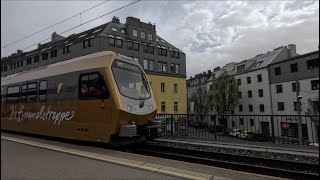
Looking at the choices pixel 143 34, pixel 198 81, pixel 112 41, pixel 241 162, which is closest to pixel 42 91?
pixel 241 162

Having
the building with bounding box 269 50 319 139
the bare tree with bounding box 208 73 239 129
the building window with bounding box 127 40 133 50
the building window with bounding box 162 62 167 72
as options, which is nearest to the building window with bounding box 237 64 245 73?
the bare tree with bounding box 208 73 239 129

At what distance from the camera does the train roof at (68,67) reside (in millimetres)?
9344

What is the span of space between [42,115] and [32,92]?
1.41 metres

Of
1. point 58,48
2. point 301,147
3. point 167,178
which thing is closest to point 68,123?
point 167,178

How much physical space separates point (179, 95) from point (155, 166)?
45916 millimetres

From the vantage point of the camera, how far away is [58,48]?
4584 centimetres

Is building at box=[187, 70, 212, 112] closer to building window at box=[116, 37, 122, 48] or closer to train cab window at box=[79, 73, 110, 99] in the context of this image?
building window at box=[116, 37, 122, 48]

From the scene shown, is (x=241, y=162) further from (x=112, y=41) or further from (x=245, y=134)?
(x=112, y=41)

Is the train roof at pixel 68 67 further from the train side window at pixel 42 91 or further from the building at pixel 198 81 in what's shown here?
the building at pixel 198 81

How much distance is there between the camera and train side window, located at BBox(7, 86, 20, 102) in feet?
41.8

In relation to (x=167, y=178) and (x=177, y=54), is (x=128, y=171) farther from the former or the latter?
(x=177, y=54)

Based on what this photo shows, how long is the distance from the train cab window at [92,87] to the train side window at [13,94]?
16.1ft

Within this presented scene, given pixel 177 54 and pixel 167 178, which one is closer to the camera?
pixel 167 178

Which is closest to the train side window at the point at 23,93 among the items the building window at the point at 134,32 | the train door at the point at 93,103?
the train door at the point at 93,103
